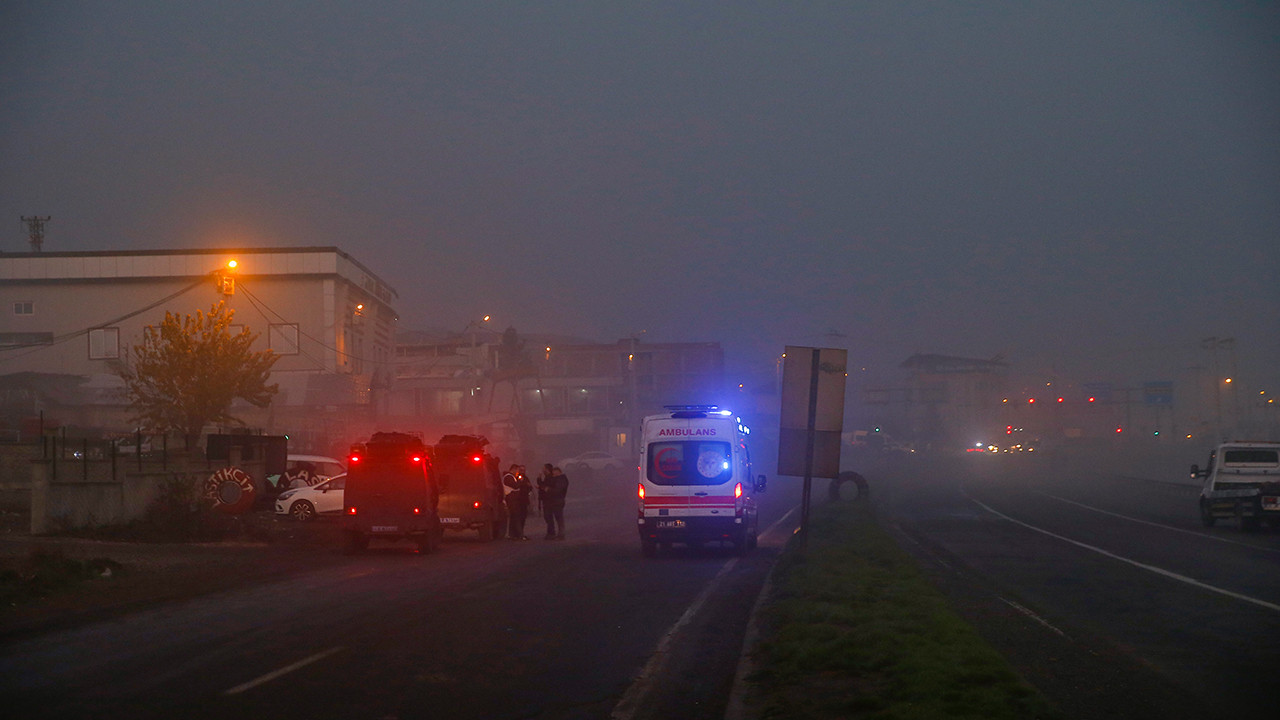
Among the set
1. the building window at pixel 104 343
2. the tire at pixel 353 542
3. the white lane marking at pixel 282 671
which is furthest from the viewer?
the building window at pixel 104 343

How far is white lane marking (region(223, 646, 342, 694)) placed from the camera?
346 inches

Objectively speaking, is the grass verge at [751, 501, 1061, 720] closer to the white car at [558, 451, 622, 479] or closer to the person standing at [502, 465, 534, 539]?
the person standing at [502, 465, 534, 539]

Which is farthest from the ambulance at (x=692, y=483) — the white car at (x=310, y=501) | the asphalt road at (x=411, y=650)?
the white car at (x=310, y=501)

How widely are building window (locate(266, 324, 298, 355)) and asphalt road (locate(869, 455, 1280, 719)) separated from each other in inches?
1773

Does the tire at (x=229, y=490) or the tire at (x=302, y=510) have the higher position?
the tire at (x=229, y=490)

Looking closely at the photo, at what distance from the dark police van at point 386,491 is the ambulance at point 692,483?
14.5ft

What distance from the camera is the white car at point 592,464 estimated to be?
65.4m

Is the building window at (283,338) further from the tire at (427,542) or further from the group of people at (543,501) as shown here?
the tire at (427,542)

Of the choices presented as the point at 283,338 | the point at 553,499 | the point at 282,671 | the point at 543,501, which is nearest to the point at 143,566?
the point at 543,501

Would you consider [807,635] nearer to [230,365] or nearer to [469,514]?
[469,514]

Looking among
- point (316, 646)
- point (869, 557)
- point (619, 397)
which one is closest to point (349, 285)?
point (619, 397)

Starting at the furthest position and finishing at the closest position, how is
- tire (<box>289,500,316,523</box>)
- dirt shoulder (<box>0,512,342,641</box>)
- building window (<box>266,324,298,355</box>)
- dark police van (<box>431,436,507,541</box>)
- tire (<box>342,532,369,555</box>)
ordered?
building window (<box>266,324,298,355</box>) < tire (<box>289,500,316,523</box>) < dark police van (<box>431,436,507,541</box>) < tire (<box>342,532,369,555</box>) < dirt shoulder (<box>0,512,342,641</box>)

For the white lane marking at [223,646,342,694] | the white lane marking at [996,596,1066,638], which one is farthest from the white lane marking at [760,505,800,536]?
the white lane marking at [223,646,342,694]

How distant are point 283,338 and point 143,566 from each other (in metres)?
52.5
